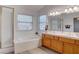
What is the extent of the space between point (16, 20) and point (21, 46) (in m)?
1.23

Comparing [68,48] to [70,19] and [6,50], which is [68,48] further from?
[6,50]

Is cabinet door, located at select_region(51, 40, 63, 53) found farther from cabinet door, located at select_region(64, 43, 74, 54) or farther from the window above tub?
the window above tub

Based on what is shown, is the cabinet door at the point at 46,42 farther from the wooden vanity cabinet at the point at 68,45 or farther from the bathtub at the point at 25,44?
the wooden vanity cabinet at the point at 68,45

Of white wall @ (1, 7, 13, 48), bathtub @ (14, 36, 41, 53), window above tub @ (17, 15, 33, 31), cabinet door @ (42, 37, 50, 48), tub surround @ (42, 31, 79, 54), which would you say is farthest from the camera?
window above tub @ (17, 15, 33, 31)

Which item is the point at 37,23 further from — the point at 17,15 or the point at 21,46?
the point at 21,46

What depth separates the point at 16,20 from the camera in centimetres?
404

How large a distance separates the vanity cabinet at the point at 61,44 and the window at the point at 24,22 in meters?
0.99

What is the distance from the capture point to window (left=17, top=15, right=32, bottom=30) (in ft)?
14.0

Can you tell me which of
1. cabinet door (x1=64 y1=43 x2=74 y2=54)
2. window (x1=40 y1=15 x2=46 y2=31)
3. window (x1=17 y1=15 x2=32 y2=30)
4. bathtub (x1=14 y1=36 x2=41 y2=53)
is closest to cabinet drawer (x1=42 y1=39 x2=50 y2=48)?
bathtub (x1=14 y1=36 x2=41 y2=53)

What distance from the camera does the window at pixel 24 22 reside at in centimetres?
426

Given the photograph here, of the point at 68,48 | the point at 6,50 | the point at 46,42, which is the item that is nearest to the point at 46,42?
the point at 46,42

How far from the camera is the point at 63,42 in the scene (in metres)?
3.16
